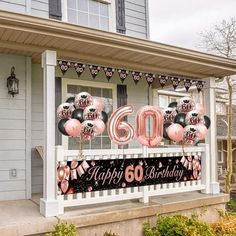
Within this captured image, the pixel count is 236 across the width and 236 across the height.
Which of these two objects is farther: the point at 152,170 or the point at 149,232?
the point at 152,170

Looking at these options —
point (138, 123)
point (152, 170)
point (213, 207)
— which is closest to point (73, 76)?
point (138, 123)

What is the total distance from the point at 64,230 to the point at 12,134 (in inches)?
88.5

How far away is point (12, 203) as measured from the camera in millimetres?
5047

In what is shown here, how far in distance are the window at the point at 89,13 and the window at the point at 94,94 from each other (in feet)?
4.27

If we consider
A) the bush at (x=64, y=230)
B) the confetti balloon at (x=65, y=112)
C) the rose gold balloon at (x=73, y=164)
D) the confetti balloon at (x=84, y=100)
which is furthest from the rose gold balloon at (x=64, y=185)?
the confetti balloon at (x=84, y=100)

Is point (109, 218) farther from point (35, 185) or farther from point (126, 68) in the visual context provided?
point (126, 68)

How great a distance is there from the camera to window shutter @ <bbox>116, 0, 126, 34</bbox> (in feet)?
22.8

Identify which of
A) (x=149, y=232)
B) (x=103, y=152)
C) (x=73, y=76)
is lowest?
(x=149, y=232)

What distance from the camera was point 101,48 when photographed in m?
4.77

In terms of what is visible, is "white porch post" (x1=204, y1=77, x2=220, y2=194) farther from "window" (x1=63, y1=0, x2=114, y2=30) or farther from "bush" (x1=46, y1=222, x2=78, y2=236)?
"bush" (x1=46, y1=222, x2=78, y2=236)

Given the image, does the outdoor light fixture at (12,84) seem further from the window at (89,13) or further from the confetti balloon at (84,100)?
the window at (89,13)

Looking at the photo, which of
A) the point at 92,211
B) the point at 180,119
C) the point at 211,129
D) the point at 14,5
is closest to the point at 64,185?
Answer: the point at 92,211

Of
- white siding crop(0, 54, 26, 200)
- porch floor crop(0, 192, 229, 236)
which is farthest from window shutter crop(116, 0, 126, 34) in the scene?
porch floor crop(0, 192, 229, 236)

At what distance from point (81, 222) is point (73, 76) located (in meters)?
3.09
